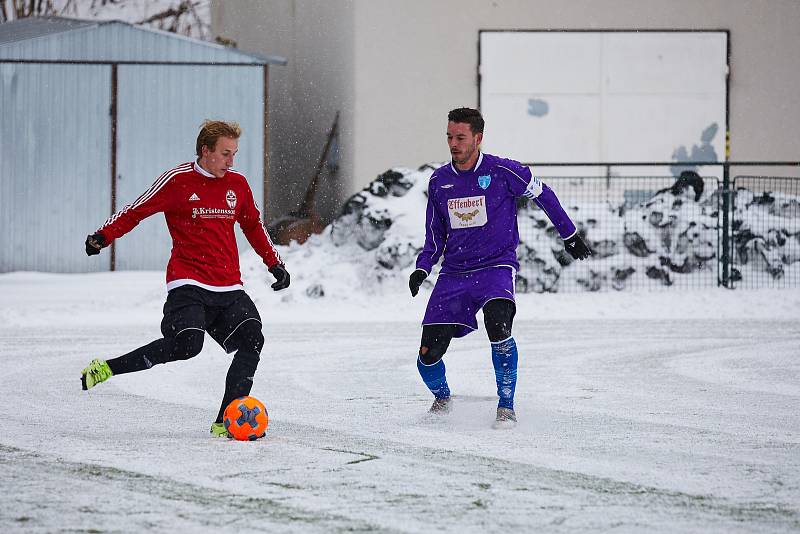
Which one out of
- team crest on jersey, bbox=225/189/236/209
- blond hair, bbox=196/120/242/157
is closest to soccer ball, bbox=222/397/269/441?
team crest on jersey, bbox=225/189/236/209

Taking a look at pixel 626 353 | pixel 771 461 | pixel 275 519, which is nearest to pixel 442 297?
pixel 771 461

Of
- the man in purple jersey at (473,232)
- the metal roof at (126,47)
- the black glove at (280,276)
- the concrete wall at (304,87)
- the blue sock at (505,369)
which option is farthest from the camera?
the concrete wall at (304,87)

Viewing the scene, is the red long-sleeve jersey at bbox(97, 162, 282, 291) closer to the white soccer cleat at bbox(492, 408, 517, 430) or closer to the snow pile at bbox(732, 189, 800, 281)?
the white soccer cleat at bbox(492, 408, 517, 430)

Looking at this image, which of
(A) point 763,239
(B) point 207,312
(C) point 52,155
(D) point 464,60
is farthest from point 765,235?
(B) point 207,312

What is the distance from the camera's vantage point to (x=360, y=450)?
236 inches

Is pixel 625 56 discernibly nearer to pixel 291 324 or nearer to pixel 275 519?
pixel 291 324

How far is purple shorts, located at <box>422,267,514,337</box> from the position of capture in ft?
23.1

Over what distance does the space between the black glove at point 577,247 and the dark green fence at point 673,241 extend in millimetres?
9809

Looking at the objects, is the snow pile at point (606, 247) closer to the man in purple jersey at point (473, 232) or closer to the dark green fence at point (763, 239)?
the dark green fence at point (763, 239)

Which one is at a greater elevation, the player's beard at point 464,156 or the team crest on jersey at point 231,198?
the player's beard at point 464,156

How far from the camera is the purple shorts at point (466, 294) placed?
7.03 m

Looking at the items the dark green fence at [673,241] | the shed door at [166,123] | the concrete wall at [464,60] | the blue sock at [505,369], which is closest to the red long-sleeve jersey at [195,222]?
the blue sock at [505,369]

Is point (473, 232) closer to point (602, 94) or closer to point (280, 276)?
point (280, 276)

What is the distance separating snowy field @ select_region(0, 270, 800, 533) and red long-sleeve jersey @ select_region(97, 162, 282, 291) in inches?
31.7
